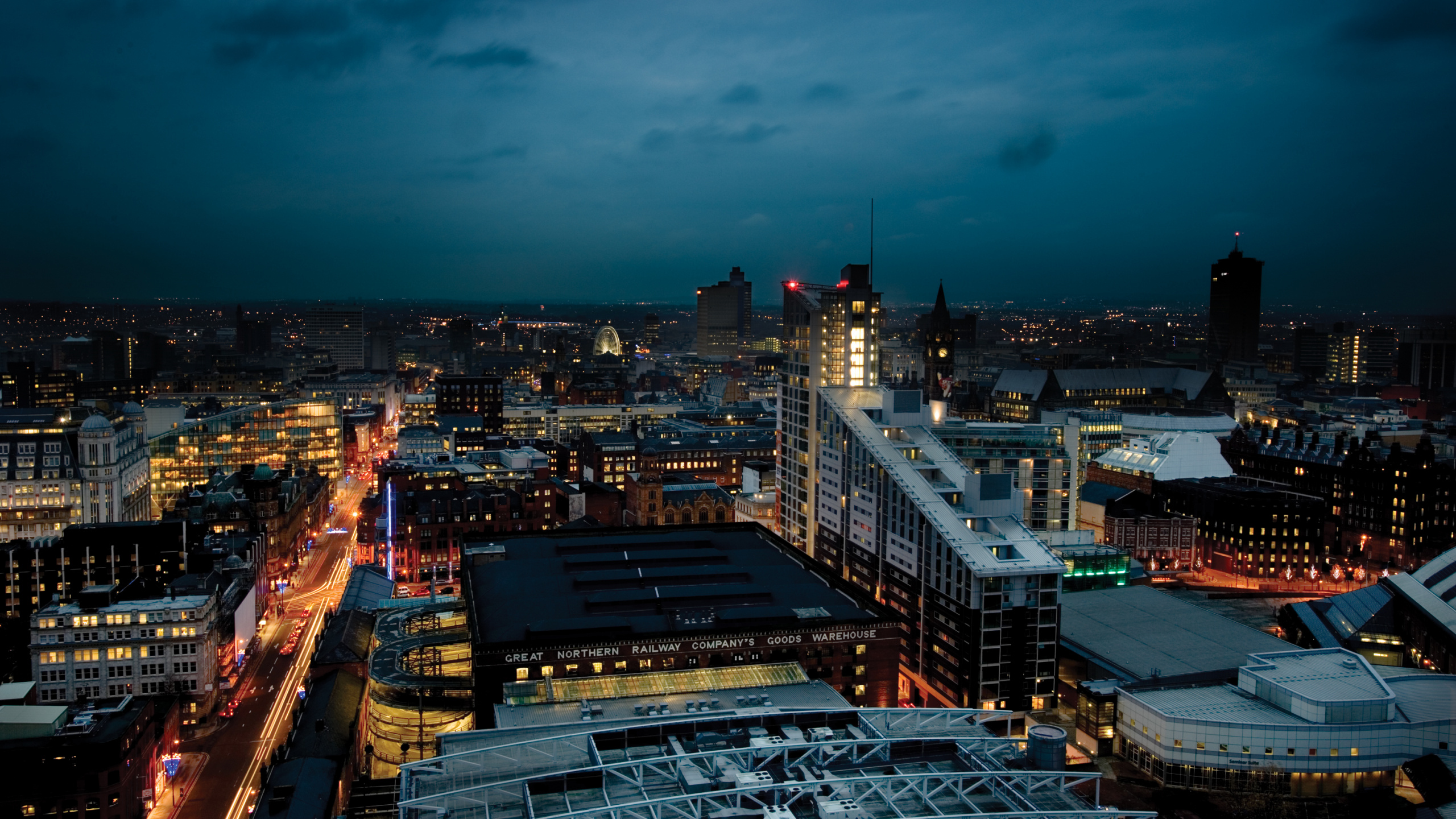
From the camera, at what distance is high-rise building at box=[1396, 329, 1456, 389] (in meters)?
133

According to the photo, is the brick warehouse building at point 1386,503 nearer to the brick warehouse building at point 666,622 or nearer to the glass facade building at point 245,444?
the brick warehouse building at point 666,622

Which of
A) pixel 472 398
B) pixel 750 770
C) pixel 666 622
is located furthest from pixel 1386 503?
pixel 472 398

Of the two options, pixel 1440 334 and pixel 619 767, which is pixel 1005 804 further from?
pixel 1440 334

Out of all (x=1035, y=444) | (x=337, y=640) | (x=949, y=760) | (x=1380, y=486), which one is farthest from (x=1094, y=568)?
(x=337, y=640)

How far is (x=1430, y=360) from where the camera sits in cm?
15575

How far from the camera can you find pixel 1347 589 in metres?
107

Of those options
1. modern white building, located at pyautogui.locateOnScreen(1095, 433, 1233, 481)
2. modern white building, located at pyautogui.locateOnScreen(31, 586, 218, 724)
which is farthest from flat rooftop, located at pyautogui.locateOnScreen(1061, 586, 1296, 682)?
modern white building, located at pyautogui.locateOnScreen(31, 586, 218, 724)

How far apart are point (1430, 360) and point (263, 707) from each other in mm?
157953

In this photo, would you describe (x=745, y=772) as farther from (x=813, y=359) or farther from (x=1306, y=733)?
(x=813, y=359)

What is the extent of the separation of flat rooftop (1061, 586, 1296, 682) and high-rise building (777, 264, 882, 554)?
24111mm

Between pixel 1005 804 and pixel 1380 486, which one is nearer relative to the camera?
pixel 1005 804

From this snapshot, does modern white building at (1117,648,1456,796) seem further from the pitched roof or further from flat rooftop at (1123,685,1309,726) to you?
the pitched roof

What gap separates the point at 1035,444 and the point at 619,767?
232 ft

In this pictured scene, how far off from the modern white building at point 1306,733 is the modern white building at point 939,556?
8268 mm
